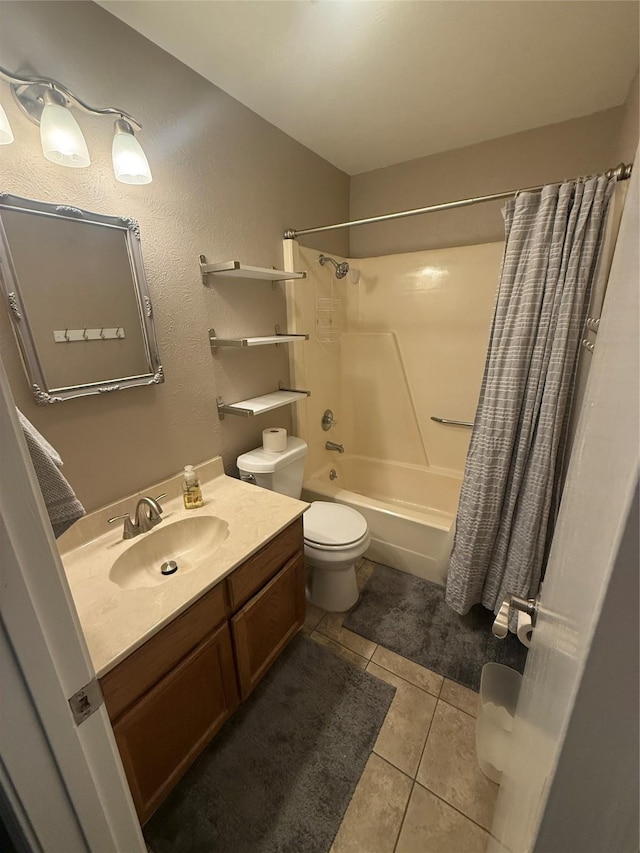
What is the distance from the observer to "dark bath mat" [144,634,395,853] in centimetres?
103

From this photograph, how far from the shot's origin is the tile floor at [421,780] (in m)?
1.02

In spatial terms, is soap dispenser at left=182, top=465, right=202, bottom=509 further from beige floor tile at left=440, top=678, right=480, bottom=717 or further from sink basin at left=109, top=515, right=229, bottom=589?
beige floor tile at left=440, top=678, right=480, bottom=717

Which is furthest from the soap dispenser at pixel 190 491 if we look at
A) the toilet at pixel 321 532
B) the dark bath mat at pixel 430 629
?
the dark bath mat at pixel 430 629

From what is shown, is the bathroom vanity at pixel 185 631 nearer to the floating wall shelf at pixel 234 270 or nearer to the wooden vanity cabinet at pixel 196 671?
the wooden vanity cabinet at pixel 196 671

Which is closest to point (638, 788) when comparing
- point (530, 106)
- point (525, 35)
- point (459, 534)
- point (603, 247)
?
point (459, 534)

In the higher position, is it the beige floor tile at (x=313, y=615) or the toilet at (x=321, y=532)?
the toilet at (x=321, y=532)

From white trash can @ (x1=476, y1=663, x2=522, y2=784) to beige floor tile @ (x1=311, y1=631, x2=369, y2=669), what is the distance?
1.60 feet

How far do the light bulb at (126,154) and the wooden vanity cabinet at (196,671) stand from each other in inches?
52.9

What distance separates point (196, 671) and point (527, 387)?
5.32ft

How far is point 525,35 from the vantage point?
1.24 metres

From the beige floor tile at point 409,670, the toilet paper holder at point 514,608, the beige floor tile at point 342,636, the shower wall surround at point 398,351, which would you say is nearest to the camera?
the toilet paper holder at point 514,608

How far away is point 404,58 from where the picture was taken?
1.33m

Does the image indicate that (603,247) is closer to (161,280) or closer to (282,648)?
(161,280)

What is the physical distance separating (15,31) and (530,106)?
2063 mm
